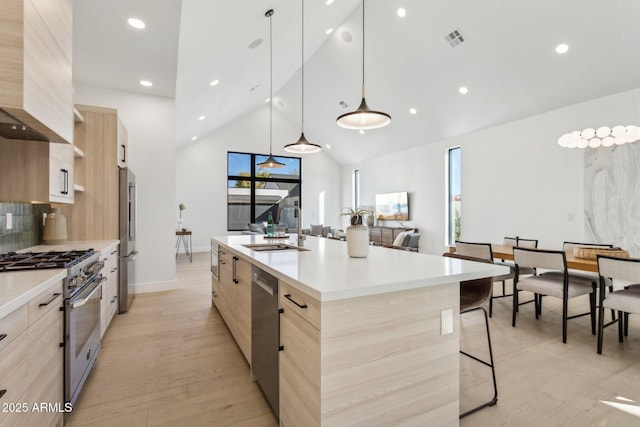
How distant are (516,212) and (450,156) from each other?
2.11 metres

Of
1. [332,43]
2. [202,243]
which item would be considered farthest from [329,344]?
[202,243]

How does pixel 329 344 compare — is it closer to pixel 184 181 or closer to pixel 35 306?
pixel 35 306

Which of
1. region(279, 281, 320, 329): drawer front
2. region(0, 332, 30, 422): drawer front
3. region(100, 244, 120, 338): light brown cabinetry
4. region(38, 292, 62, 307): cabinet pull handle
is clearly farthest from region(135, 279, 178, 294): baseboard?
region(279, 281, 320, 329): drawer front

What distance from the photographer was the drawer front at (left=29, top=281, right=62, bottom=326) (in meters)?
1.30

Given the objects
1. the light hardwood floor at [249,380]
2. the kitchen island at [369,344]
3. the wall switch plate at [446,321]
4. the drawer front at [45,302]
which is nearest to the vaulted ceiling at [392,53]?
the drawer front at [45,302]

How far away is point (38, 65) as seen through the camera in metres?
1.64

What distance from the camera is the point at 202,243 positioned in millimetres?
9539

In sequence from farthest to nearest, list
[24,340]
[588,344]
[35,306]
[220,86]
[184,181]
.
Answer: [184,181], [220,86], [588,344], [35,306], [24,340]

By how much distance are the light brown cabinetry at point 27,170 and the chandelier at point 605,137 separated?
5212 mm

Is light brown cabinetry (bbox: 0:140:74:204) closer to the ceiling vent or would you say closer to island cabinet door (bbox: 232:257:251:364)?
island cabinet door (bbox: 232:257:251:364)

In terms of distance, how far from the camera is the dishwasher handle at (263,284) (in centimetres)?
169

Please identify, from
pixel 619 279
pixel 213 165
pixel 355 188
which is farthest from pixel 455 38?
pixel 213 165

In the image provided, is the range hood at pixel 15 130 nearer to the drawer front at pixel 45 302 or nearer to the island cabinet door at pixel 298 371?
the drawer front at pixel 45 302

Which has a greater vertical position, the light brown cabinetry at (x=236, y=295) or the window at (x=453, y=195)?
the window at (x=453, y=195)
